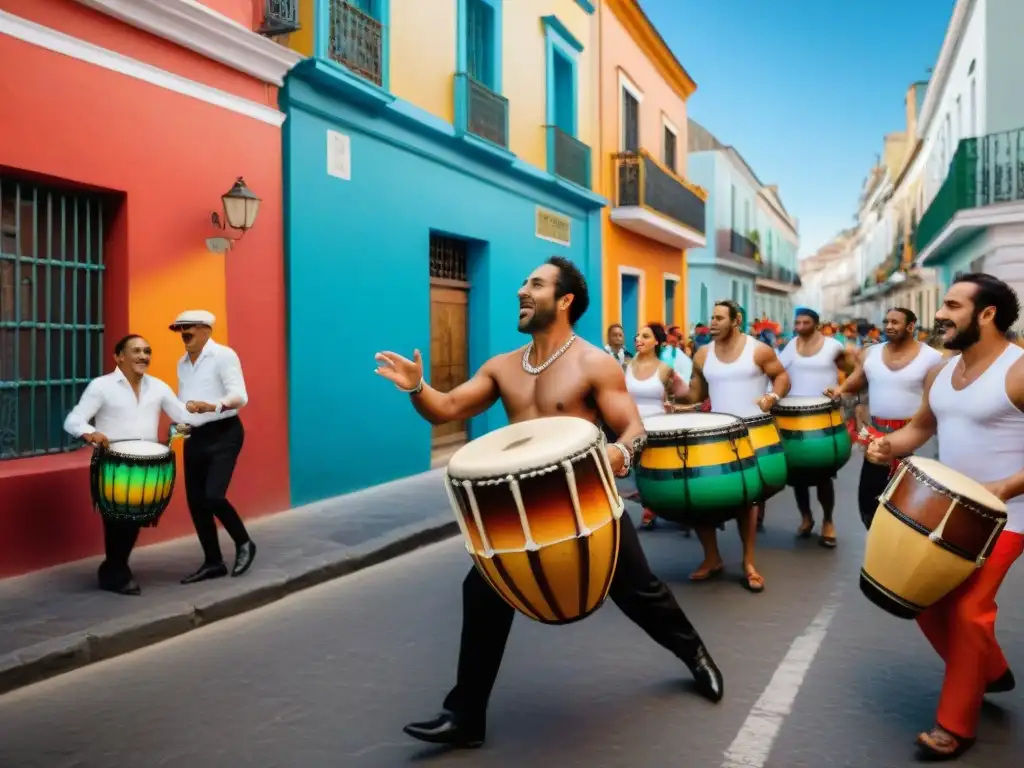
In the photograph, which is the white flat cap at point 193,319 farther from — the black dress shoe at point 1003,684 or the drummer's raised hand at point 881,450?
the black dress shoe at point 1003,684

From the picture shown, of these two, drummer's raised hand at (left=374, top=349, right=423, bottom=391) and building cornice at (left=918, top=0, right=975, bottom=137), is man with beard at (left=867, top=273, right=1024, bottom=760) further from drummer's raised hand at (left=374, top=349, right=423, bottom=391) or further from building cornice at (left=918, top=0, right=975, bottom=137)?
building cornice at (left=918, top=0, right=975, bottom=137)

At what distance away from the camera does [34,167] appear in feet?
20.5

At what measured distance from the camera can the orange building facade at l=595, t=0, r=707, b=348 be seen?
17.6m

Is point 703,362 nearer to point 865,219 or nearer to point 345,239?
point 345,239

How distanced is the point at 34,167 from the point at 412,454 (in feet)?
17.6

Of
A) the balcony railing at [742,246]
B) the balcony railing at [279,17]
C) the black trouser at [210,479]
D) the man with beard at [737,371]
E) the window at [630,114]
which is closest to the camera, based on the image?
the black trouser at [210,479]

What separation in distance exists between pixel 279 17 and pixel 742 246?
27692mm

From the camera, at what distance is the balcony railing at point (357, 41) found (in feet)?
30.0

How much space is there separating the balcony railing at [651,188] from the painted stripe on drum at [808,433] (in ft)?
37.6

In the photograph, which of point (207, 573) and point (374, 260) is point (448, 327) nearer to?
point (374, 260)

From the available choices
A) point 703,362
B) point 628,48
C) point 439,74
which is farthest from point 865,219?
point 703,362

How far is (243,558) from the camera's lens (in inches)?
243

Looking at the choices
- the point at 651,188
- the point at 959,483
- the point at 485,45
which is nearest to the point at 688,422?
the point at 959,483

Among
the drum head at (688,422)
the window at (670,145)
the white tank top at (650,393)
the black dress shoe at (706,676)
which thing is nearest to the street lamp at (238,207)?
the white tank top at (650,393)
